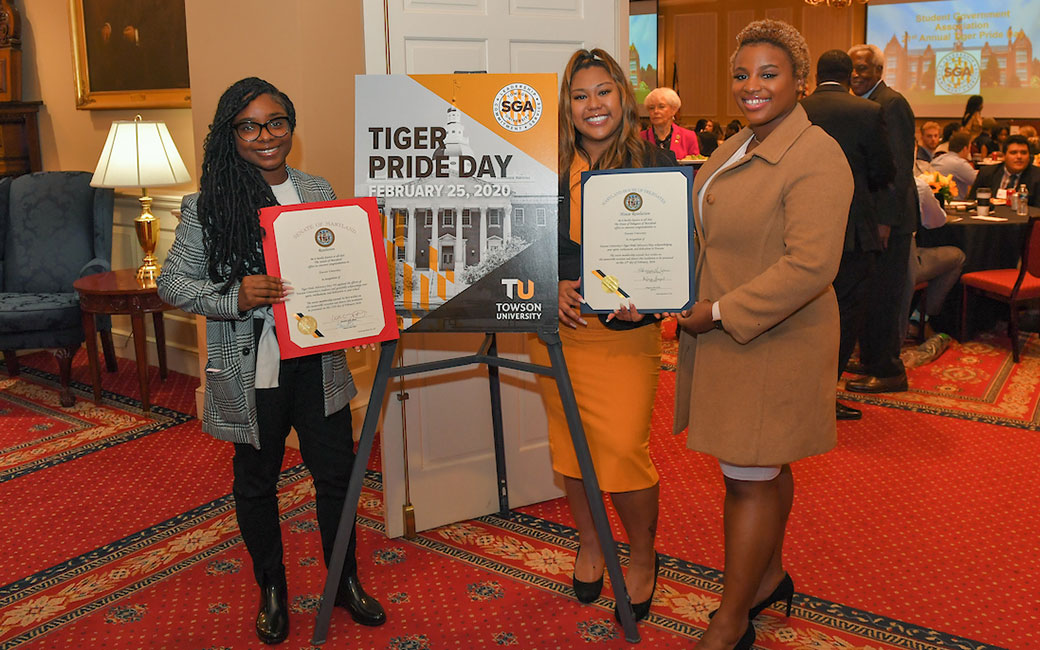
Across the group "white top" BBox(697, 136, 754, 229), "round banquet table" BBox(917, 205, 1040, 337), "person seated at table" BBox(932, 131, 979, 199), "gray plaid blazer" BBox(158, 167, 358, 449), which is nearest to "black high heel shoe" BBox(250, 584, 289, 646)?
"gray plaid blazer" BBox(158, 167, 358, 449)

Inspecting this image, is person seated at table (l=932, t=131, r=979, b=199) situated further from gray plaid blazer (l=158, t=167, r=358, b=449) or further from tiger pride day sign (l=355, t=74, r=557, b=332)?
gray plaid blazer (l=158, t=167, r=358, b=449)

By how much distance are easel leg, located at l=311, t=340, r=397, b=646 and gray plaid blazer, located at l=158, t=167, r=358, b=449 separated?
0.28m

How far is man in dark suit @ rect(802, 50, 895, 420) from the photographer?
13.4 feet

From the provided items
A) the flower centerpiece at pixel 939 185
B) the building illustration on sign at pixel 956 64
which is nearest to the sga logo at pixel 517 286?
the flower centerpiece at pixel 939 185

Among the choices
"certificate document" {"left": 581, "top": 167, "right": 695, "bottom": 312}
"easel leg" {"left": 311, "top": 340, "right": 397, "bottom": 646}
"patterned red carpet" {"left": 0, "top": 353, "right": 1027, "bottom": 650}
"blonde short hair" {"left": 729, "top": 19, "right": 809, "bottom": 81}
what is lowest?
"patterned red carpet" {"left": 0, "top": 353, "right": 1027, "bottom": 650}

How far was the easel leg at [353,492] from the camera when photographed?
8.16ft

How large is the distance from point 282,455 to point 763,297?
1364mm

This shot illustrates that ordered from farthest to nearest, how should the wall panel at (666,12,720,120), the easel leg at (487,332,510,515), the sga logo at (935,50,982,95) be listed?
the wall panel at (666,12,720,120)
the sga logo at (935,50,982,95)
the easel leg at (487,332,510,515)

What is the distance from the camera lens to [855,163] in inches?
164

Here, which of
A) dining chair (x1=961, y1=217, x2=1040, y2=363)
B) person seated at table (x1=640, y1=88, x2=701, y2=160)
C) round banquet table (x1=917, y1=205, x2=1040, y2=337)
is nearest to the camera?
dining chair (x1=961, y1=217, x2=1040, y2=363)

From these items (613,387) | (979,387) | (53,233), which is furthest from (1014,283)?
(53,233)

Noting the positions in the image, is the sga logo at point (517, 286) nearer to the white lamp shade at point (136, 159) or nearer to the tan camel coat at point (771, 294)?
the tan camel coat at point (771, 294)

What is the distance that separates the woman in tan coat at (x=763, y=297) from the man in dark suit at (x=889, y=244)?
249 centimetres

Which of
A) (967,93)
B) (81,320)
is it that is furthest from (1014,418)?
(967,93)
